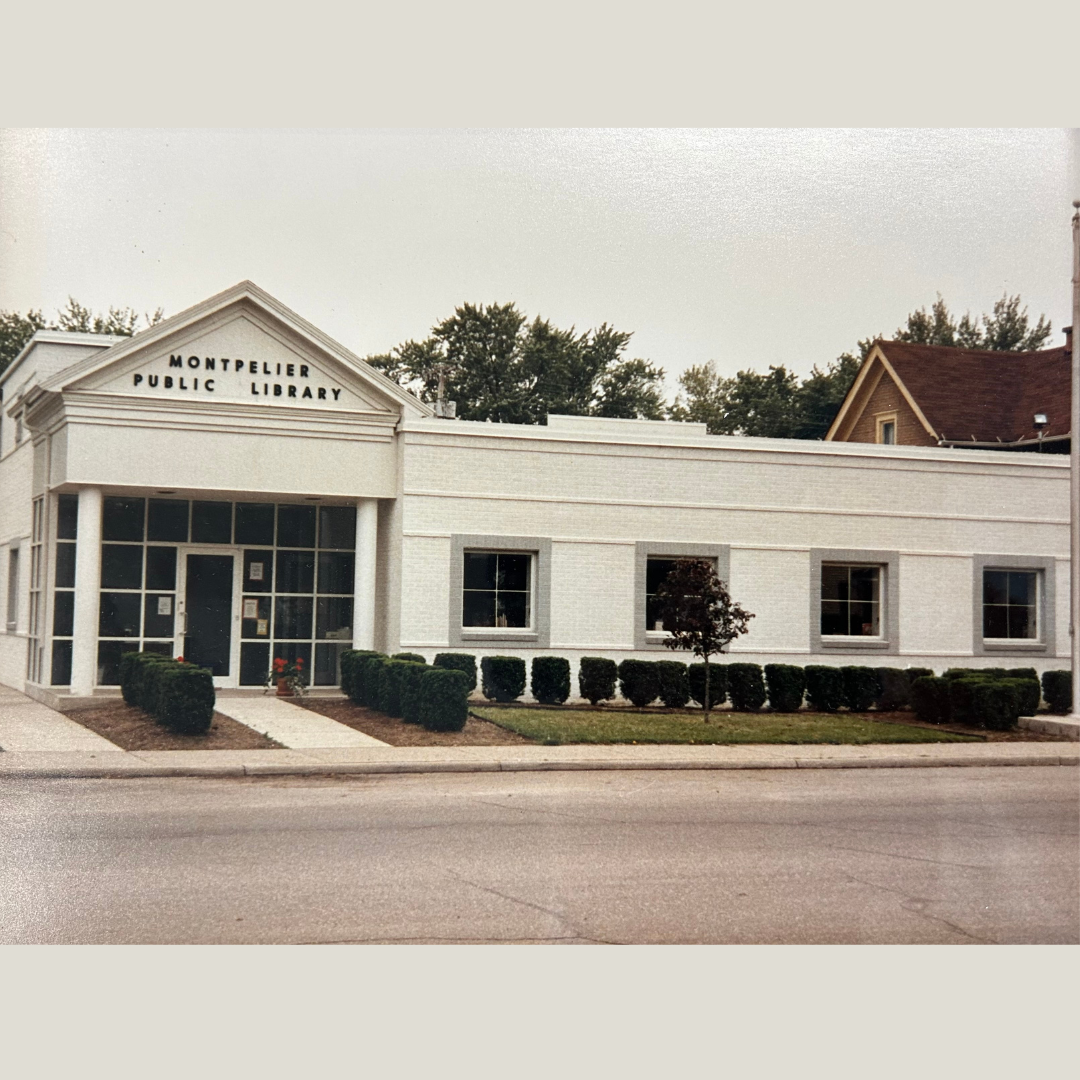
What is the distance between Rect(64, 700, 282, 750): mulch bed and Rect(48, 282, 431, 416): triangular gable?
2.90m

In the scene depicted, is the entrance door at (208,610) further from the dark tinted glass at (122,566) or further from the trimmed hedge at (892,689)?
the trimmed hedge at (892,689)

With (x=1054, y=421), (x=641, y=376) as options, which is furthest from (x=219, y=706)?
(x=1054, y=421)

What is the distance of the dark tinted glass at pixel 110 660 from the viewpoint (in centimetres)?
1105

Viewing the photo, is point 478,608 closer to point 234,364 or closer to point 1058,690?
point 234,364

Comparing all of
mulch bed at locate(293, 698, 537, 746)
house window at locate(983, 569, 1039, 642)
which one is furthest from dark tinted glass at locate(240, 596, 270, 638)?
house window at locate(983, 569, 1039, 642)

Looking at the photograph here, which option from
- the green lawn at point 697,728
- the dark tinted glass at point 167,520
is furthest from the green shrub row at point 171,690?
the green lawn at point 697,728

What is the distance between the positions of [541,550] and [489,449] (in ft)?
4.47

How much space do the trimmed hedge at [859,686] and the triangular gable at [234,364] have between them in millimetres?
5784

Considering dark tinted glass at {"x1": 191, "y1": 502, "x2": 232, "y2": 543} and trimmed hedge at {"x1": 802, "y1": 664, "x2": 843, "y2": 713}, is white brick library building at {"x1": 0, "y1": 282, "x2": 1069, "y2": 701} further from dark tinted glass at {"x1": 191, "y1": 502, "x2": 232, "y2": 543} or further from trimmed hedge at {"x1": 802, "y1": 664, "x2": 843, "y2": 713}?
trimmed hedge at {"x1": 802, "y1": 664, "x2": 843, "y2": 713}

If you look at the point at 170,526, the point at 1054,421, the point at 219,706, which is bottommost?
the point at 219,706

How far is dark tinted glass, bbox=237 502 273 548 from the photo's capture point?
11023 mm

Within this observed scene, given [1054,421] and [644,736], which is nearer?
[1054,421]

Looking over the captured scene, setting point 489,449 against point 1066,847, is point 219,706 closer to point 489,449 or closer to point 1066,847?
point 489,449

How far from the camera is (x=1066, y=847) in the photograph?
28.1 ft
